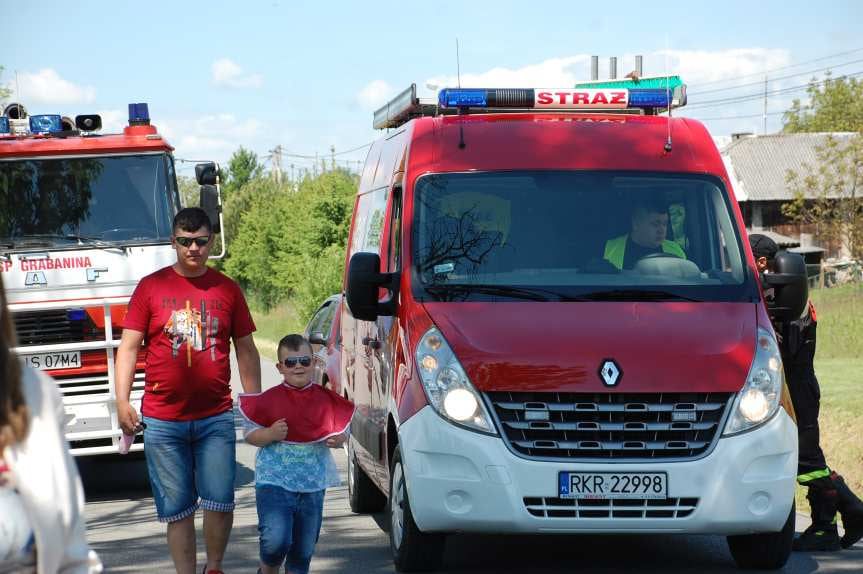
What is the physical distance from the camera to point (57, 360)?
36.4 feet

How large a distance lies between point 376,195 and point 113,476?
4.98 metres

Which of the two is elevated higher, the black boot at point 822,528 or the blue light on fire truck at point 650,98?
the blue light on fire truck at point 650,98

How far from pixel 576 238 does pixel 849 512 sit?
2405 mm

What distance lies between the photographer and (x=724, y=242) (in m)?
8.22

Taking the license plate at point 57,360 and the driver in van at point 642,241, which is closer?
the driver in van at point 642,241

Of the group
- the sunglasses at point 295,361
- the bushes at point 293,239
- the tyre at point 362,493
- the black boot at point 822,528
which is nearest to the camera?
the sunglasses at point 295,361

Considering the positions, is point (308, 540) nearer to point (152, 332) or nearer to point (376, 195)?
point (152, 332)

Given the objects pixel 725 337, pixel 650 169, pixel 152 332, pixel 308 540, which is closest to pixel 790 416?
pixel 725 337

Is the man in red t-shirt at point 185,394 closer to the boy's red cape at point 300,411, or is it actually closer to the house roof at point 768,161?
the boy's red cape at point 300,411

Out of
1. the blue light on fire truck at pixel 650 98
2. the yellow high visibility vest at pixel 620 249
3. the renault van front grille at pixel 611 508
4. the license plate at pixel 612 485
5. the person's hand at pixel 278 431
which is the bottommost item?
the renault van front grille at pixel 611 508

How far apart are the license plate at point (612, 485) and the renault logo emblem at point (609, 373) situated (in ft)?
1.46

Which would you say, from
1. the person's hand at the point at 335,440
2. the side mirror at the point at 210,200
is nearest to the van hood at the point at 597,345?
the person's hand at the point at 335,440

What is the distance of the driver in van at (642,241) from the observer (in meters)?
8.06

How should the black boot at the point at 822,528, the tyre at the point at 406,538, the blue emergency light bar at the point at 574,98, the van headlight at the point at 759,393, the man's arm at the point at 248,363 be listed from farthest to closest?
the blue emergency light bar at the point at 574,98, the black boot at the point at 822,528, the tyre at the point at 406,538, the van headlight at the point at 759,393, the man's arm at the point at 248,363
